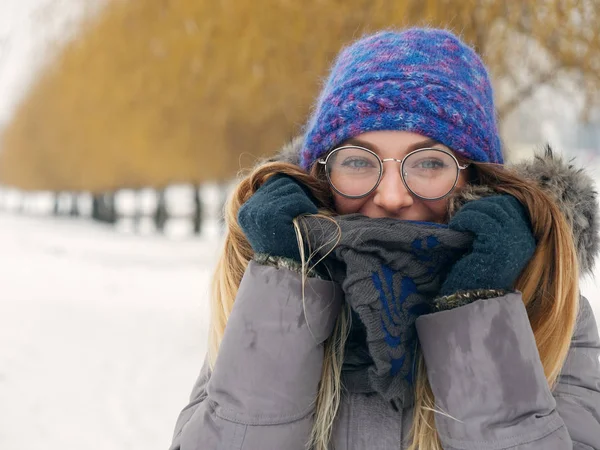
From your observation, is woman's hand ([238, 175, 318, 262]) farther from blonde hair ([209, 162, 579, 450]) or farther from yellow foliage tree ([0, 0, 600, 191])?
yellow foliage tree ([0, 0, 600, 191])

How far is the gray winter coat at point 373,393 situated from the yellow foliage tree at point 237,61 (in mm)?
2314

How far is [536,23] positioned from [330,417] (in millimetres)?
3746

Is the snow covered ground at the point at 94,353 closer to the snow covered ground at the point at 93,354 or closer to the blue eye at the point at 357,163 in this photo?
the snow covered ground at the point at 93,354

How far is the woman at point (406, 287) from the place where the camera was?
1.29 meters

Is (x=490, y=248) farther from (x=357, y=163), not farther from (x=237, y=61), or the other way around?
(x=237, y=61)

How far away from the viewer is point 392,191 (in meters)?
1.48

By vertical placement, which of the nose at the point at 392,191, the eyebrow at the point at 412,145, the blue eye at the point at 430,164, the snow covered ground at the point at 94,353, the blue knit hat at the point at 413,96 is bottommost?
the snow covered ground at the point at 94,353

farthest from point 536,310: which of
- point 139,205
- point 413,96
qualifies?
point 139,205

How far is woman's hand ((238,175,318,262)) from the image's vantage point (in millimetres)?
1378

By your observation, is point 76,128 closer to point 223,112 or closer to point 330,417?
point 223,112

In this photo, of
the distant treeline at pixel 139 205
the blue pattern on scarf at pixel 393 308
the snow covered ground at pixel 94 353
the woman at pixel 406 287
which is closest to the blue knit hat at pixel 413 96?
the woman at pixel 406 287

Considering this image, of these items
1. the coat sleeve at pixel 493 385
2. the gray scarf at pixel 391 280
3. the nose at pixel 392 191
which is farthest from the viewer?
the nose at pixel 392 191

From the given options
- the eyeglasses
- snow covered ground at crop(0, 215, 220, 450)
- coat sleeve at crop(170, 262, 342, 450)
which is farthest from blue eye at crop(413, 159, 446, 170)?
snow covered ground at crop(0, 215, 220, 450)

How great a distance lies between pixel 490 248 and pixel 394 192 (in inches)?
12.3
